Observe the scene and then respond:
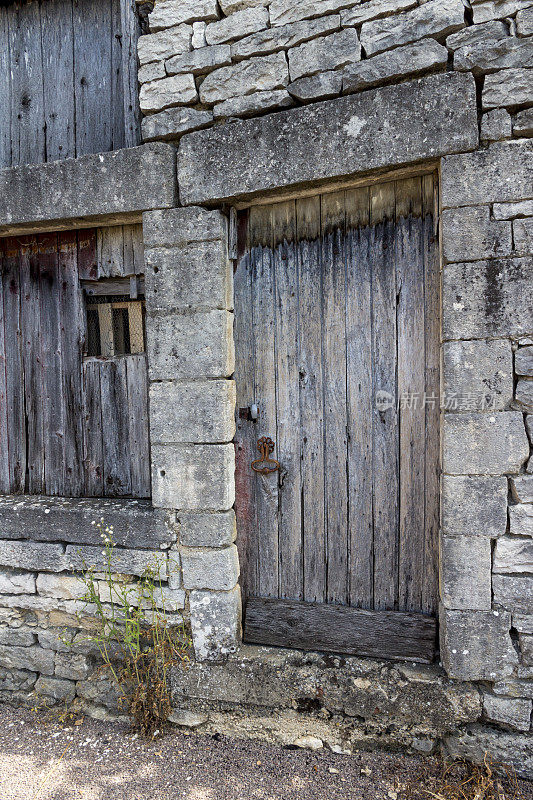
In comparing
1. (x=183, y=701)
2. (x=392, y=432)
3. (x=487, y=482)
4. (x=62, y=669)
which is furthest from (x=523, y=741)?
(x=62, y=669)

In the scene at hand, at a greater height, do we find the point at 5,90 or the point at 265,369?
the point at 5,90

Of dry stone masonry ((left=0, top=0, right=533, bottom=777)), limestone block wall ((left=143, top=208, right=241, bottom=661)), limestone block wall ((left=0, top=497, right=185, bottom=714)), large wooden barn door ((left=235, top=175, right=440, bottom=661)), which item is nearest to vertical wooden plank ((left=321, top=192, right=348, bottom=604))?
large wooden barn door ((left=235, top=175, right=440, bottom=661))

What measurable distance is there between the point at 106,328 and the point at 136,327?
22cm

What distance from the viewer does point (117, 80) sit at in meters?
2.98

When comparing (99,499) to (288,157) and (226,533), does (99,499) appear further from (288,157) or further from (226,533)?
(288,157)

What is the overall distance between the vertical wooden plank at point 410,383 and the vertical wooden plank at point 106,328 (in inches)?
70.2

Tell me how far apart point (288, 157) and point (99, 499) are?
2.29 meters

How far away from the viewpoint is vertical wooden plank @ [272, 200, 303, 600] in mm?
2795

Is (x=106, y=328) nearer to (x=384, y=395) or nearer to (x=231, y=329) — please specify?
(x=231, y=329)

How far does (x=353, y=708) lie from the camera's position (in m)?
2.55

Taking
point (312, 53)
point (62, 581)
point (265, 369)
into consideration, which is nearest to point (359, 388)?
point (265, 369)

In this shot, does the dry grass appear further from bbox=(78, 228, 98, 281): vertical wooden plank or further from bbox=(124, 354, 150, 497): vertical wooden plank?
bbox=(78, 228, 98, 281): vertical wooden plank

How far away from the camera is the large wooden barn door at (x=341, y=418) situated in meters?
2.63

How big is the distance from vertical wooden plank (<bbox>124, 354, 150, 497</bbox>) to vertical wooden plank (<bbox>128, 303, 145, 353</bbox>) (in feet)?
0.25
